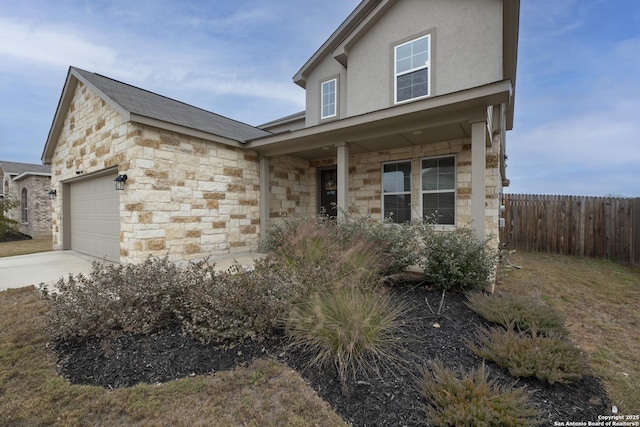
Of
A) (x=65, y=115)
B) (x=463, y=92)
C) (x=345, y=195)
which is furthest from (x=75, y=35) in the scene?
(x=463, y=92)

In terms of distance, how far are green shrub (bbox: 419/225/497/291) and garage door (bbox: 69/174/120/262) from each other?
6.81 meters

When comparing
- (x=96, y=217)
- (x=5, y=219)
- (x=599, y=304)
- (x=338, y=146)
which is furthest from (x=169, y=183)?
(x=5, y=219)

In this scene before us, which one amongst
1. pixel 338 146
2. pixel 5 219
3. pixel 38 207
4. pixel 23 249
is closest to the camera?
pixel 338 146

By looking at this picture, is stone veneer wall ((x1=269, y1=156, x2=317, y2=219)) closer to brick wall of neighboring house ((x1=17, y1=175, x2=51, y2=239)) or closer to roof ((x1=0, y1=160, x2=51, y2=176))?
brick wall of neighboring house ((x1=17, y1=175, x2=51, y2=239))

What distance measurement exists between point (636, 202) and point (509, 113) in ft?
13.3

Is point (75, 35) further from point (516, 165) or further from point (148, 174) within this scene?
Result: point (516, 165)

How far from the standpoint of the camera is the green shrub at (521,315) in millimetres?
2875

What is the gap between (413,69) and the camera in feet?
22.8

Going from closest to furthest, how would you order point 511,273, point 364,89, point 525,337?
point 525,337, point 511,273, point 364,89

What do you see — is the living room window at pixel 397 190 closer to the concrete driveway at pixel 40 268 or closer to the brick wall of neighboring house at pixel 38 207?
the concrete driveway at pixel 40 268

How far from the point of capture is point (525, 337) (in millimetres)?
2568

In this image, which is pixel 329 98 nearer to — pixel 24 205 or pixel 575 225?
pixel 575 225

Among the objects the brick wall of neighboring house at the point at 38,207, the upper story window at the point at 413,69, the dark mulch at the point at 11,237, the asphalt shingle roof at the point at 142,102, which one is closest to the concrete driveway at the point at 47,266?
the asphalt shingle roof at the point at 142,102

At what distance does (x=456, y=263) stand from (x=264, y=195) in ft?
17.9
